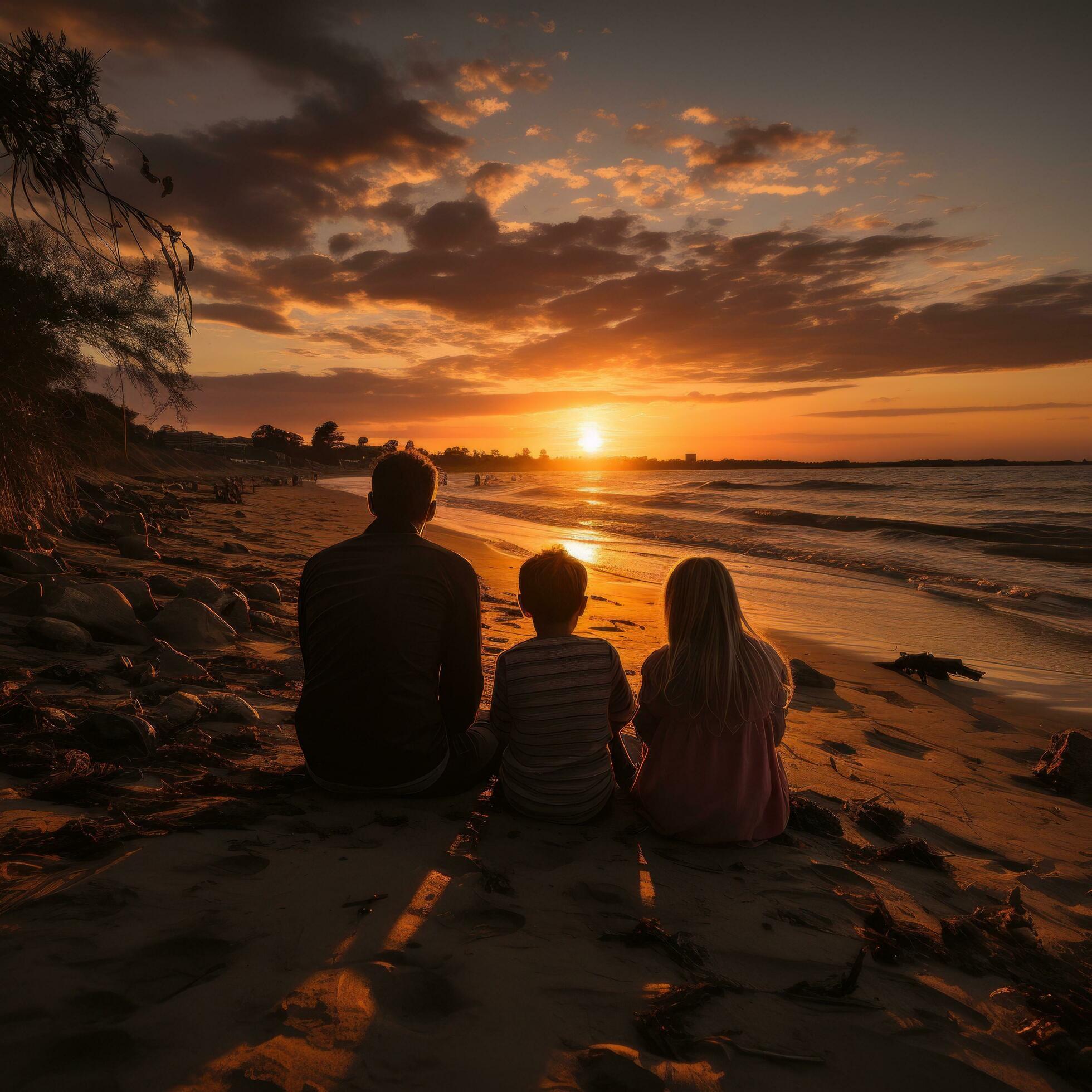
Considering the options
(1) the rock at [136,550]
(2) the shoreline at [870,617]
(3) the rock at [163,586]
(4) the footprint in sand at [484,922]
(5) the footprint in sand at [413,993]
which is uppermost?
(1) the rock at [136,550]

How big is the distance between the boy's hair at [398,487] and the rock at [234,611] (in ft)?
10.4

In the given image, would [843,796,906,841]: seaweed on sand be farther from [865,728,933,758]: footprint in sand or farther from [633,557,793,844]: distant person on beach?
[865,728,933,758]: footprint in sand

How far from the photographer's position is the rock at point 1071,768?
379 cm

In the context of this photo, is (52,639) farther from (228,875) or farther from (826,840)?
(826,840)

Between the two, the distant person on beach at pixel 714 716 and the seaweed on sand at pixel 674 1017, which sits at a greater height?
the distant person on beach at pixel 714 716

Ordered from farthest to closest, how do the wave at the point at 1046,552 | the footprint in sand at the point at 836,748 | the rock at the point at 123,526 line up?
1. the wave at the point at 1046,552
2. the rock at the point at 123,526
3. the footprint in sand at the point at 836,748

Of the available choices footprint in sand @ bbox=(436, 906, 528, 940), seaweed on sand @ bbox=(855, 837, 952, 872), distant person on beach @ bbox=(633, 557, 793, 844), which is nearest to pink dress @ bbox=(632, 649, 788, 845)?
distant person on beach @ bbox=(633, 557, 793, 844)

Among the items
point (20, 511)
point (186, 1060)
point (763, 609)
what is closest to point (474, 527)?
point (763, 609)

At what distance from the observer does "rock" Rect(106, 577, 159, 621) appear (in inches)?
195

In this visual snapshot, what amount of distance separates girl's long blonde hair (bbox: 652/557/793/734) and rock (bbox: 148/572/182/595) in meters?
5.08

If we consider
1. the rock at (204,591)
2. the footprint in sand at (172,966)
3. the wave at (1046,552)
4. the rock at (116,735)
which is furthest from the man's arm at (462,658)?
the wave at (1046,552)

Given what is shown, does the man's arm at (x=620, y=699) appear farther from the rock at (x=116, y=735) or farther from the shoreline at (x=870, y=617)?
the shoreline at (x=870, y=617)

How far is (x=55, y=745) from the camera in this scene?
283cm

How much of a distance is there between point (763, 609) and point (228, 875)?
8496mm
